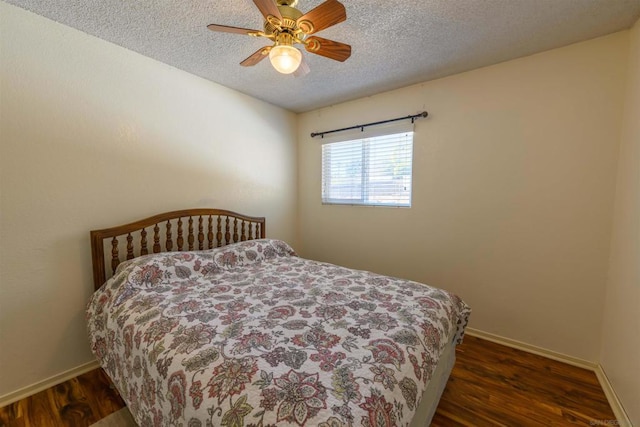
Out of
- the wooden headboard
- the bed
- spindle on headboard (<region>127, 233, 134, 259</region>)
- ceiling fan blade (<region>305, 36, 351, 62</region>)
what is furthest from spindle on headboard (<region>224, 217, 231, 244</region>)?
ceiling fan blade (<region>305, 36, 351, 62</region>)

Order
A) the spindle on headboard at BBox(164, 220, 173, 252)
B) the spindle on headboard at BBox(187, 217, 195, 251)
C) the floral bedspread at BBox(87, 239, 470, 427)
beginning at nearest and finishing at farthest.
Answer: the floral bedspread at BBox(87, 239, 470, 427) → the spindle on headboard at BBox(164, 220, 173, 252) → the spindle on headboard at BBox(187, 217, 195, 251)

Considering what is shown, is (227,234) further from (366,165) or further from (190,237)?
(366,165)

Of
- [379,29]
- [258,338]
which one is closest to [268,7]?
[379,29]

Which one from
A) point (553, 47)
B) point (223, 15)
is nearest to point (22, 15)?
point (223, 15)

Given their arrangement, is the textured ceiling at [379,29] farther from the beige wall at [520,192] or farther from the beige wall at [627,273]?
the beige wall at [627,273]

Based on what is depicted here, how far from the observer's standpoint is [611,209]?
1.83 metres

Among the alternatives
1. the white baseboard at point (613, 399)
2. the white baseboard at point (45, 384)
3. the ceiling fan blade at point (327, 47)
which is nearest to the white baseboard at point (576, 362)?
the white baseboard at point (613, 399)

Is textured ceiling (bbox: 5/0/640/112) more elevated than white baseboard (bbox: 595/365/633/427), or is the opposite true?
textured ceiling (bbox: 5/0/640/112)

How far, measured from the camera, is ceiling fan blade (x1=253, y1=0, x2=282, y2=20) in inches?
45.1

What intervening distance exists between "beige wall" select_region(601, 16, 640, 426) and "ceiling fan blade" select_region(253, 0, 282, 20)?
84.1 inches

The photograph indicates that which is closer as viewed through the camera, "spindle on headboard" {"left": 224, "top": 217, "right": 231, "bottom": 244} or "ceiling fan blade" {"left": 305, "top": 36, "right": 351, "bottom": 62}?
"ceiling fan blade" {"left": 305, "top": 36, "right": 351, "bottom": 62}

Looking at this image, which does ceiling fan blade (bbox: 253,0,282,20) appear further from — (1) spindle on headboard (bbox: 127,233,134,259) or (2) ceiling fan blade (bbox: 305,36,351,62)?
(1) spindle on headboard (bbox: 127,233,134,259)

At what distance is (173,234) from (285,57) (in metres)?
1.81

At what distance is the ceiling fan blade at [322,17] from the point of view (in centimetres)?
116
